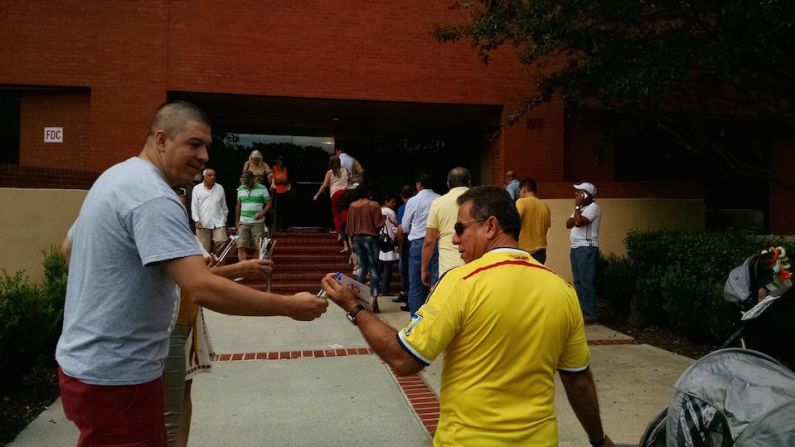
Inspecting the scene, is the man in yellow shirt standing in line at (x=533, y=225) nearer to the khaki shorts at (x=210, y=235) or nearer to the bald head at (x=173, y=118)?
the khaki shorts at (x=210, y=235)

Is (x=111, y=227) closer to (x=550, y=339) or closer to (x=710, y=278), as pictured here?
(x=550, y=339)

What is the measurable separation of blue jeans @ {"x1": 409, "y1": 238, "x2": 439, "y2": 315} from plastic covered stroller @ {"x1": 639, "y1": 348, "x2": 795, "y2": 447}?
4.64 m

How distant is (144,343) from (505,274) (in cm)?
132

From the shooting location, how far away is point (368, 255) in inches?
386

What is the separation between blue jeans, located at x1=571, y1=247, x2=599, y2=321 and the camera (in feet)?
28.4

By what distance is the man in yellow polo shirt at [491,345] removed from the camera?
2.14m

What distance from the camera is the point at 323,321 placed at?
867 cm

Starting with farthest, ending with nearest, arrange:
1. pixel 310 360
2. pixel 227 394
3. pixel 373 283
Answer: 1. pixel 373 283
2. pixel 310 360
3. pixel 227 394

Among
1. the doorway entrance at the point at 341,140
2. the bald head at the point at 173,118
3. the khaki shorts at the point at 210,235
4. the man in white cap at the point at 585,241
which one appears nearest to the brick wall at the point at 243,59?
the doorway entrance at the point at 341,140

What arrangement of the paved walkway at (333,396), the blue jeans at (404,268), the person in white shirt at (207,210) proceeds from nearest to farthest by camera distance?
the paved walkway at (333,396) < the blue jeans at (404,268) < the person in white shirt at (207,210)

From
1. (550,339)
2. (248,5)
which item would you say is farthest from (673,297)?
(248,5)

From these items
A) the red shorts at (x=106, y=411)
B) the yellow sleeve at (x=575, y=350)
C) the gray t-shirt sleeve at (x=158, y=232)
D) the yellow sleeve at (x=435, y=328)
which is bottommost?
the red shorts at (x=106, y=411)

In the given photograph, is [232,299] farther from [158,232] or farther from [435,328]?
[435,328]

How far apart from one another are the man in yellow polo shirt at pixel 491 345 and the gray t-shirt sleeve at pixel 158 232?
2.27ft
